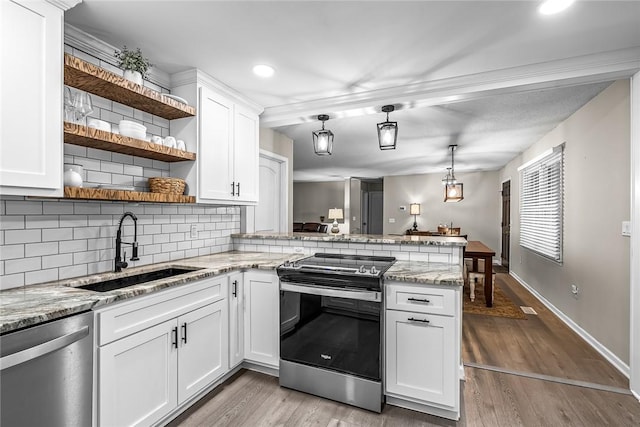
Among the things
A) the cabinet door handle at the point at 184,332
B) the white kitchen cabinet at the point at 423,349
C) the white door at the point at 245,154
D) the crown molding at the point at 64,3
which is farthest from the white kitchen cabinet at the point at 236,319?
the crown molding at the point at 64,3

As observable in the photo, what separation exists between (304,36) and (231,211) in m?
1.92

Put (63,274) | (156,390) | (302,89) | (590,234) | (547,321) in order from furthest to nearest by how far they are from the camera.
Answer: (547,321) < (590,234) < (302,89) < (63,274) < (156,390)

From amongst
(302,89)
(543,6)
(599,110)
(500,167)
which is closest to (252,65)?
(302,89)

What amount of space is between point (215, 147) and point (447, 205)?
7276mm

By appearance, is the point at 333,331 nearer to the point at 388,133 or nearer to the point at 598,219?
the point at 388,133

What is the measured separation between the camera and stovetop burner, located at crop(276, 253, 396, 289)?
2.07 metres

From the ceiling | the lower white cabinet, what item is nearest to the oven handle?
the lower white cabinet

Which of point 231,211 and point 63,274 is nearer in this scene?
point 63,274

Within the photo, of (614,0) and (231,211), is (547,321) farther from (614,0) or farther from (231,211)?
(231,211)

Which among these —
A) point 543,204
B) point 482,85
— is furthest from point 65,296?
point 543,204

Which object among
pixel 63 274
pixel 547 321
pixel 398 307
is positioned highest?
pixel 63 274

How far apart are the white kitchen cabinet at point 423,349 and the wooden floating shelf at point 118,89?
196 cm

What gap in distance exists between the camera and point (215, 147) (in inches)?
105

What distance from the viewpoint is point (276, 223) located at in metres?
4.37
